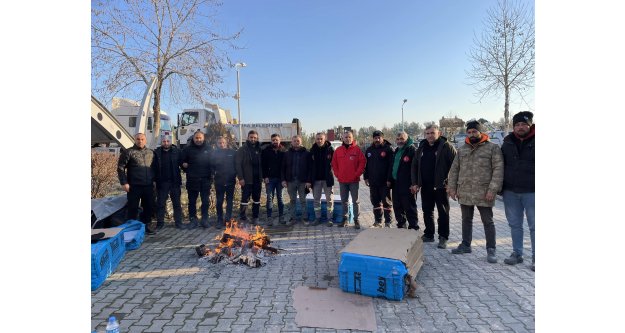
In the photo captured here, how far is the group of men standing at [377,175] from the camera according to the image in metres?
4.70

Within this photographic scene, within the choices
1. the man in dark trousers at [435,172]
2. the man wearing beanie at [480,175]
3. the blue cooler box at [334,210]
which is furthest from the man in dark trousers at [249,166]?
the man wearing beanie at [480,175]

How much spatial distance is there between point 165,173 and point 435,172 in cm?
515

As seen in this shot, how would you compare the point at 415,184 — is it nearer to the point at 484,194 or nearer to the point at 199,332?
the point at 484,194

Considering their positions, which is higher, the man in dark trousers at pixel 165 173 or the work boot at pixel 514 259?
the man in dark trousers at pixel 165 173

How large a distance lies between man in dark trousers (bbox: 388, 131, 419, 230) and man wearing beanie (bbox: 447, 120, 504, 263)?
101 cm

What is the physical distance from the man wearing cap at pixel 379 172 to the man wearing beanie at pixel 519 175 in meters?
2.08

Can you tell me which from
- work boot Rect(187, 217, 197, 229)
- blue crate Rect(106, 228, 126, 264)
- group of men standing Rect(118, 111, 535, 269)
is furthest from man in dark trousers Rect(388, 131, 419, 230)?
blue crate Rect(106, 228, 126, 264)

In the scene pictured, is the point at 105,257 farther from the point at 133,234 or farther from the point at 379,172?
the point at 379,172

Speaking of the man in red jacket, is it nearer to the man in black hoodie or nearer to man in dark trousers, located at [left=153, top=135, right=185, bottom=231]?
the man in black hoodie

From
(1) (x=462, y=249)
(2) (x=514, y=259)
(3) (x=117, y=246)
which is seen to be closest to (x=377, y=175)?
(1) (x=462, y=249)

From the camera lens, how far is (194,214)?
23.5ft

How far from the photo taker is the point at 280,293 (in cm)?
393

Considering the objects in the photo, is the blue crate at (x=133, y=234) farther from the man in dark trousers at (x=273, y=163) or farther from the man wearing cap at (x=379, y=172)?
the man wearing cap at (x=379, y=172)

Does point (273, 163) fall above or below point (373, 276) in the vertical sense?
above
